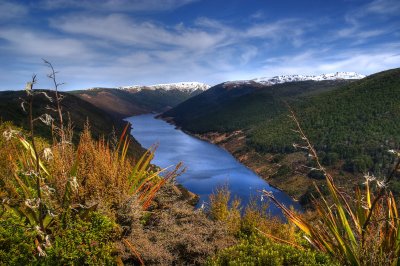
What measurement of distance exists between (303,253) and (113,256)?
303 centimetres

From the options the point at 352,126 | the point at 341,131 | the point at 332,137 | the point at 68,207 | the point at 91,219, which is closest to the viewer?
the point at 68,207

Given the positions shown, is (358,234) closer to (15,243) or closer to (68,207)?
(68,207)

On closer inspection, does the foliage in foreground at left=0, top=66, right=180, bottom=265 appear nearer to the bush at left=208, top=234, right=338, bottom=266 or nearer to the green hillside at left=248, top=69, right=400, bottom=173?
the bush at left=208, top=234, right=338, bottom=266

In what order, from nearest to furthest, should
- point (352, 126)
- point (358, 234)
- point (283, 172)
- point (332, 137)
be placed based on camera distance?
point (358, 234)
point (283, 172)
point (332, 137)
point (352, 126)

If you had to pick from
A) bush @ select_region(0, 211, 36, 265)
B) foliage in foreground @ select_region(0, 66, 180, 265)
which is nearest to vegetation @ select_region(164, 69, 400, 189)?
foliage in foreground @ select_region(0, 66, 180, 265)

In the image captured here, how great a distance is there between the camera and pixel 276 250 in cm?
534

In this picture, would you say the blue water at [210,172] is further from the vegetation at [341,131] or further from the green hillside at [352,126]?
the green hillside at [352,126]

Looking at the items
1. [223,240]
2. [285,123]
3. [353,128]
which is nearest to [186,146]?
[285,123]

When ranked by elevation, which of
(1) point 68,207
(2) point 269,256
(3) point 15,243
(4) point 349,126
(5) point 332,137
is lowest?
(5) point 332,137

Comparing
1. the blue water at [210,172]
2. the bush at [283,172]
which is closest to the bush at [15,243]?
the blue water at [210,172]

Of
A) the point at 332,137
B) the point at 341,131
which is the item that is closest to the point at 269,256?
the point at 332,137

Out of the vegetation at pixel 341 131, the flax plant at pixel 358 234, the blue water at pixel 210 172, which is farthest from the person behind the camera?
the vegetation at pixel 341 131

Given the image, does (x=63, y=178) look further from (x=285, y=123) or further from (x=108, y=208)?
(x=285, y=123)

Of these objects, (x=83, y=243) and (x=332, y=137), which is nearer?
(x=83, y=243)
